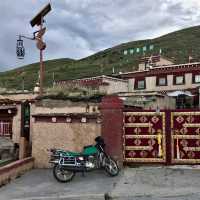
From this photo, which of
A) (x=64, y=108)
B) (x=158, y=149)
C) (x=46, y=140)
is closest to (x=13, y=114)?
(x=64, y=108)

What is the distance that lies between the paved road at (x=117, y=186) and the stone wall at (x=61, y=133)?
1268 mm

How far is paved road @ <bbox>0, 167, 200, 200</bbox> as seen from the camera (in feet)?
39.2

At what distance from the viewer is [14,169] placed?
15414mm

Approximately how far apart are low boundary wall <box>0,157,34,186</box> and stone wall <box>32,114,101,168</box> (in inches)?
20.2

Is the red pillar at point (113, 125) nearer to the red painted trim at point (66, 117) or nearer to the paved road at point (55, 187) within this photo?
the red painted trim at point (66, 117)

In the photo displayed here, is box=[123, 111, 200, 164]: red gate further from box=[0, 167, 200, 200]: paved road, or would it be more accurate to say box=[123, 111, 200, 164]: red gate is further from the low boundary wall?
the low boundary wall

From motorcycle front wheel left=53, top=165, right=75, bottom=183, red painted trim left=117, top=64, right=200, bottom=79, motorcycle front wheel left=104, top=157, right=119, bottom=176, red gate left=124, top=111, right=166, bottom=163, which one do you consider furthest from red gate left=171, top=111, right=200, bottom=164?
red painted trim left=117, top=64, right=200, bottom=79

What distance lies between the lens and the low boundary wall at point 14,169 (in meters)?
14.6

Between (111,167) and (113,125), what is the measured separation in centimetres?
179

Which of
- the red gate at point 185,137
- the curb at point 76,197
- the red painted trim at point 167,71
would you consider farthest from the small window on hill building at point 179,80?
the curb at point 76,197

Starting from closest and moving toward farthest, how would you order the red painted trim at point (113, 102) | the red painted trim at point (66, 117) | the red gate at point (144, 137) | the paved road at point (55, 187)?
the paved road at point (55, 187) → the red gate at point (144, 137) → the red painted trim at point (113, 102) → the red painted trim at point (66, 117)

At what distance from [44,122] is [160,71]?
3063 centimetres

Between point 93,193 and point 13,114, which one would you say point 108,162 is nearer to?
point 93,193

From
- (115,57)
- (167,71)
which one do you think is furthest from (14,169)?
(115,57)
